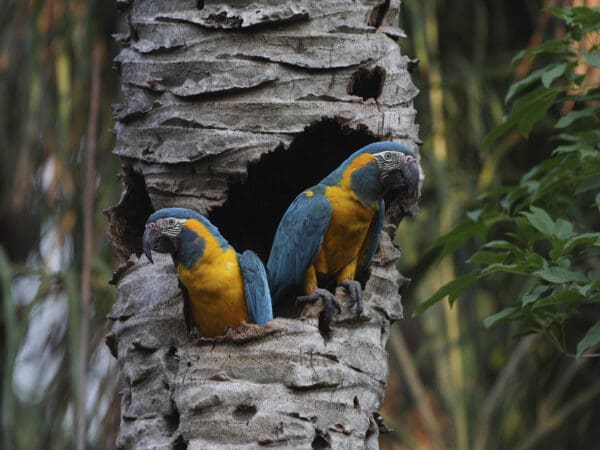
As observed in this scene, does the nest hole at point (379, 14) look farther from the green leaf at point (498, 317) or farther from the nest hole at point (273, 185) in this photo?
the green leaf at point (498, 317)

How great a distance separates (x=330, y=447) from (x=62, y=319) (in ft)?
6.92

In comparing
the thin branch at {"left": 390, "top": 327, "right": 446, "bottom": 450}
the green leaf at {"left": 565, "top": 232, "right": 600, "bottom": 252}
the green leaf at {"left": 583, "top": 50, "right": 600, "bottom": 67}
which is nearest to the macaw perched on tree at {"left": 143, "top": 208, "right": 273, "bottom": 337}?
the green leaf at {"left": 565, "top": 232, "right": 600, "bottom": 252}

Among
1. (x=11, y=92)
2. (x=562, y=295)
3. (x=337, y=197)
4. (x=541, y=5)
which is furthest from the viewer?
(x=541, y=5)

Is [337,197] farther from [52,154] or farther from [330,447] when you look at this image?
[52,154]

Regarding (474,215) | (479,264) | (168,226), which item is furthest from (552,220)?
(479,264)

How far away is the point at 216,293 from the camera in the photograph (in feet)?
10.9

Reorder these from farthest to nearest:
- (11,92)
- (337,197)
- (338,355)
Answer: (11,92) < (337,197) < (338,355)

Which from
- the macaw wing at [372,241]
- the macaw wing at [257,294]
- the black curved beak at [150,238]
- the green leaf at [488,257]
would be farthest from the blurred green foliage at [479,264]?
the black curved beak at [150,238]

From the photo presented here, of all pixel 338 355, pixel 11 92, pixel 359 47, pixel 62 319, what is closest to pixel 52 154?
pixel 11 92

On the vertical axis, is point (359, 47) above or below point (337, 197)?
above

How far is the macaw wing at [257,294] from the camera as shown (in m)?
3.32

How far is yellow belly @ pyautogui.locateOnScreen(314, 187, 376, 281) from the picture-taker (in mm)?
3539

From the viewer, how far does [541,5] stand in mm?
5473

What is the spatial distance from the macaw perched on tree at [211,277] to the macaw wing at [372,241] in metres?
0.41
